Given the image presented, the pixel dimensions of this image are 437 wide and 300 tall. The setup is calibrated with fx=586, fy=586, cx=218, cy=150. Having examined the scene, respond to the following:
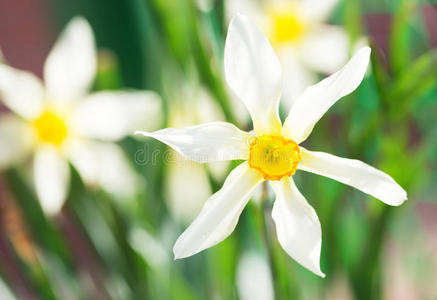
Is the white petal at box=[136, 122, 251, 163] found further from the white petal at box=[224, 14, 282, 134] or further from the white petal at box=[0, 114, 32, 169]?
the white petal at box=[0, 114, 32, 169]

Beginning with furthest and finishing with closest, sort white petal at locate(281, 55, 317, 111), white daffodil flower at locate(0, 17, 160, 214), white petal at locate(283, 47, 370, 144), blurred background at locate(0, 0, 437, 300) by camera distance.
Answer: white petal at locate(281, 55, 317, 111) → white daffodil flower at locate(0, 17, 160, 214) → blurred background at locate(0, 0, 437, 300) → white petal at locate(283, 47, 370, 144)

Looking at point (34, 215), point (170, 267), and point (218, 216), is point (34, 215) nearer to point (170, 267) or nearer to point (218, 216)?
point (170, 267)

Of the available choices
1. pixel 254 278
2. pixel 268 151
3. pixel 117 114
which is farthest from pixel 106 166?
pixel 268 151

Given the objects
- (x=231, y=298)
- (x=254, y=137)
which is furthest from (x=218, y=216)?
(x=231, y=298)

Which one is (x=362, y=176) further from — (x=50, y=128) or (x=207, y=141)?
(x=50, y=128)

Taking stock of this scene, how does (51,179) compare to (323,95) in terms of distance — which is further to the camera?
(51,179)

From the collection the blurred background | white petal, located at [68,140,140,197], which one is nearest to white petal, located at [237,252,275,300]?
the blurred background
